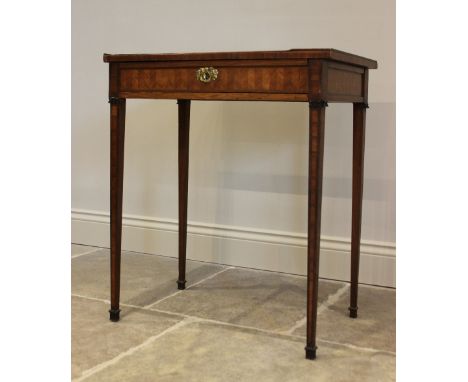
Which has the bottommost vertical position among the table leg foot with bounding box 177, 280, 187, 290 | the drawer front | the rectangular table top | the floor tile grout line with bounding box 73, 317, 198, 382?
the floor tile grout line with bounding box 73, 317, 198, 382

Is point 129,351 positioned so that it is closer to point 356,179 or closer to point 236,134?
point 356,179

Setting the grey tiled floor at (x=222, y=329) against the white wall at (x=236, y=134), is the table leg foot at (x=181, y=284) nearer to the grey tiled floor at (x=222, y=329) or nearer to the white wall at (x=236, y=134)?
the grey tiled floor at (x=222, y=329)

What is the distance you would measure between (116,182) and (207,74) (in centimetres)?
47


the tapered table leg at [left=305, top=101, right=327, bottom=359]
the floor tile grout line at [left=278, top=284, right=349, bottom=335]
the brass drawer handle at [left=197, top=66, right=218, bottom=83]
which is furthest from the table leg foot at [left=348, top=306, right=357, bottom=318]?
the brass drawer handle at [left=197, top=66, right=218, bottom=83]

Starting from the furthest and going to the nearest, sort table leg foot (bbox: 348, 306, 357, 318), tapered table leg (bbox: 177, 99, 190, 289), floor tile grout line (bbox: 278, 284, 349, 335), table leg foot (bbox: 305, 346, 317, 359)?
tapered table leg (bbox: 177, 99, 190, 289) < table leg foot (bbox: 348, 306, 357, 318) < floor tile grout line (bbox: 278, 284, 349, 335) < table leg foot (bbox: 305, 346, 317, 359)

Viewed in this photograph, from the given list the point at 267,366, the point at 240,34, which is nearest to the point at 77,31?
the point at 240,34

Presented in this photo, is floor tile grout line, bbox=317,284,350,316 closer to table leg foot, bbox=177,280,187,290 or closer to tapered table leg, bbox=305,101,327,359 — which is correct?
tapered table leg, bbox=305,101,327,359

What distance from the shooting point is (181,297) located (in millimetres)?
2389

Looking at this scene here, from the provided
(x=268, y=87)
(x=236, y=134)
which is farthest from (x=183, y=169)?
(x=268, y=87)

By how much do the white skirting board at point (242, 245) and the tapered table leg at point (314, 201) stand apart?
2.70ft

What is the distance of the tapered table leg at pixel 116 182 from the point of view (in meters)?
2.05

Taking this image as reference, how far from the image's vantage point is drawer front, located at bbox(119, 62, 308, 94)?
1.76 metres

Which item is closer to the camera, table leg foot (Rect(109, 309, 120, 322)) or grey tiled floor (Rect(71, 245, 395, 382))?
grey tiled floor (Rect(71, 245, 395, 382))
